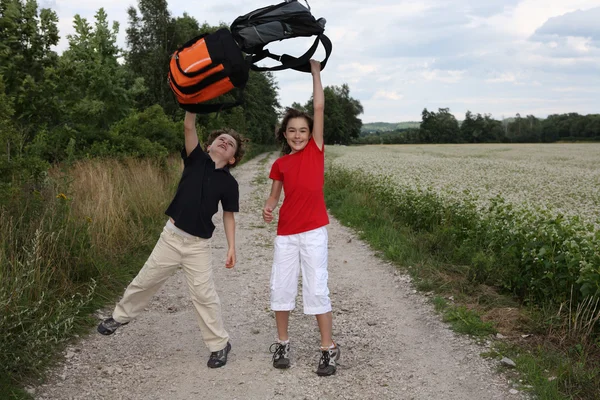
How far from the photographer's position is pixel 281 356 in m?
4.48

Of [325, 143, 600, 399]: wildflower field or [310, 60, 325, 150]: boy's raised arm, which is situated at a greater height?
[310, 60, 325, 150]: boy's raised arm

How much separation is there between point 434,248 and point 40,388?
5.76 meters

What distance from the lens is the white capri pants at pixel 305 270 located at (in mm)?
4250

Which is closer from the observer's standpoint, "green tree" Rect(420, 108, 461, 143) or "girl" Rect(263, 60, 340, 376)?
"girl" Rect(263, 60, 340, 376)

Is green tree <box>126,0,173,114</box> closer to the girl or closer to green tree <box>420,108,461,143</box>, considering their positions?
the girl

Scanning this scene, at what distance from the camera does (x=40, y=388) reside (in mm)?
3990

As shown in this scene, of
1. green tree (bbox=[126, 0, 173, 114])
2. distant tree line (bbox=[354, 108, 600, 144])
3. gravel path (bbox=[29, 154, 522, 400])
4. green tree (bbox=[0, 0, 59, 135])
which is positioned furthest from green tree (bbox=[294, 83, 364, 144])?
gravel path (bbox=[29, 154, 522, 400])

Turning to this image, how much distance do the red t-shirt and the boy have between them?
0.45m

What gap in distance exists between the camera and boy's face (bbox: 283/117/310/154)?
4324mm

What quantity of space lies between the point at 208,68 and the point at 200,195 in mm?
1071

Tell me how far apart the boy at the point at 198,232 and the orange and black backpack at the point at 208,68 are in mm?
437

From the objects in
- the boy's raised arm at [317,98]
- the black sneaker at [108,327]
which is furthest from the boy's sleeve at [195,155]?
the black sneaker at [108,327]

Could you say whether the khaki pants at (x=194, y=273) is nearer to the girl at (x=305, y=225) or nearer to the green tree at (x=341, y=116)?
the girl at (x=305, y=225)

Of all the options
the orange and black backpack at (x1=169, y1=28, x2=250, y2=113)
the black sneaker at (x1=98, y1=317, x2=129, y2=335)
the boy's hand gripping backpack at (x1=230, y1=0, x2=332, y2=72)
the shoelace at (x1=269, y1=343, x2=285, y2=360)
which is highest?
the boy's hand gripping backpack at (x1=230, y1=0, x2=332, y2=72)
